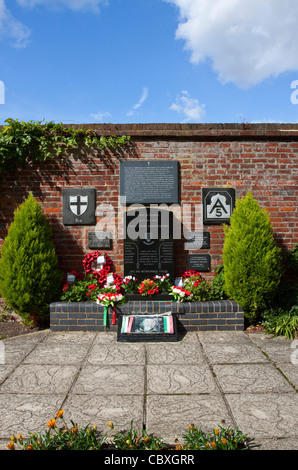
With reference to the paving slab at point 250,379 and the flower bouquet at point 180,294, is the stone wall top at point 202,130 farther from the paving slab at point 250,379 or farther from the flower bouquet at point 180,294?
the paving slab at point 250,379

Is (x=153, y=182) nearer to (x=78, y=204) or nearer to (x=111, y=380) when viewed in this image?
(x=78, y=204)

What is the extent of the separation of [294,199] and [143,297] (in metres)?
2.95

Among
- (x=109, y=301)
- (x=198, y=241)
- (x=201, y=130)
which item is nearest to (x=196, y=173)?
(x=201, y=130)

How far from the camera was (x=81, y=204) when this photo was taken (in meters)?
5.31

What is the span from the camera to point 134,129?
5.29m

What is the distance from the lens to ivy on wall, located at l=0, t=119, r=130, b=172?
16.9 feet

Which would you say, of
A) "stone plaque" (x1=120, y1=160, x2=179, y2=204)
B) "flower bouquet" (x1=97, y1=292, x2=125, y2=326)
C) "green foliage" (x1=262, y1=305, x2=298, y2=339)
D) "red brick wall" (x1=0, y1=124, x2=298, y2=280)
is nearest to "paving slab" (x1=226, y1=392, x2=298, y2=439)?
"green foliage" (x1=262, y1=305, x2=298, y2=339)

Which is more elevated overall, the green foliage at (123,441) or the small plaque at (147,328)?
the small plaque at (147,328)

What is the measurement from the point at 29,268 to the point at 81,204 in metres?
1.40

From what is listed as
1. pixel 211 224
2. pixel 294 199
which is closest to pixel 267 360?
pixel 211 224

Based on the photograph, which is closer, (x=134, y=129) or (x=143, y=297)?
(x=143, y=297)

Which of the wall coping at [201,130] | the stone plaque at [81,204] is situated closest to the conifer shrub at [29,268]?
the stone plaque at [81,204]

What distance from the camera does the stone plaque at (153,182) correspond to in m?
5.28
